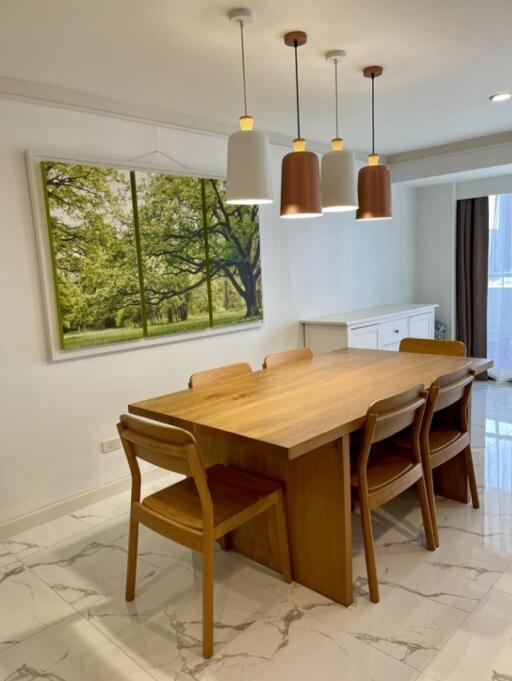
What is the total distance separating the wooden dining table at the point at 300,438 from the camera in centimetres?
174

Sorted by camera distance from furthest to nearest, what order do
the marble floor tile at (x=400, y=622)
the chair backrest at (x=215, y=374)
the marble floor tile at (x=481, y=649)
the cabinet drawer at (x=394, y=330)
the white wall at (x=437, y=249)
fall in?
the white wall at (x=437, y=249), the cabinet drawer at (x=394, y=330), the chair backrest at (x=215, y=374), the marble floor tile at (x=400, y=622), the marble floor tile at (x=481, y=649)

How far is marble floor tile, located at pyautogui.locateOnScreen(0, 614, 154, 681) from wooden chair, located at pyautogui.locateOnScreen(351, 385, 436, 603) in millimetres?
930

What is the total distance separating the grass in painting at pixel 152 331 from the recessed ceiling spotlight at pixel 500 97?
2.08m

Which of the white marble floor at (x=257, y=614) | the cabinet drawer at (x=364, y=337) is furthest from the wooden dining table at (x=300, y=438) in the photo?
the cabinet drawer at (x=364, y=337)

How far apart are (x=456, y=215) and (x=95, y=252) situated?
3.86m

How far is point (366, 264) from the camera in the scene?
479cm

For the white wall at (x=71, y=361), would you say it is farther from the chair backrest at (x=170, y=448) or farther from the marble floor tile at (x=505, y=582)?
the marble floor tile at (x=505, y=582)

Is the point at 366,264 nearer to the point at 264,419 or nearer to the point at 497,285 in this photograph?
the point at 497,285

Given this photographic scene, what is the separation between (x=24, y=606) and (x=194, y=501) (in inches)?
34.0

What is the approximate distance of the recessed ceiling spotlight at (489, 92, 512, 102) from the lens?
9.96 ft

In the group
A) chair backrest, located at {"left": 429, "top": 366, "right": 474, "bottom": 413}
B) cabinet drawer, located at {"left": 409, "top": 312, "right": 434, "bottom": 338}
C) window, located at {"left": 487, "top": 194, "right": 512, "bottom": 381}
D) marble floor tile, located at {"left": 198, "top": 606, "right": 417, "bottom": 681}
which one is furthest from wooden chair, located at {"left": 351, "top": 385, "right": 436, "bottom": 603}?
window, located at {"left": 487, "top": 194, "right": 512, "bottom": 381}

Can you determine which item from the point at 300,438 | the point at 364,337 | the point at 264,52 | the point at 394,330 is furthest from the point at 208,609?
the point at 394,330

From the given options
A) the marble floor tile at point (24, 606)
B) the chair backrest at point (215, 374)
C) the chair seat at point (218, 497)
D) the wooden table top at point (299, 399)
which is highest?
the chair backrest at point (215, 374)

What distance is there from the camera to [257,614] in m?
1.90
